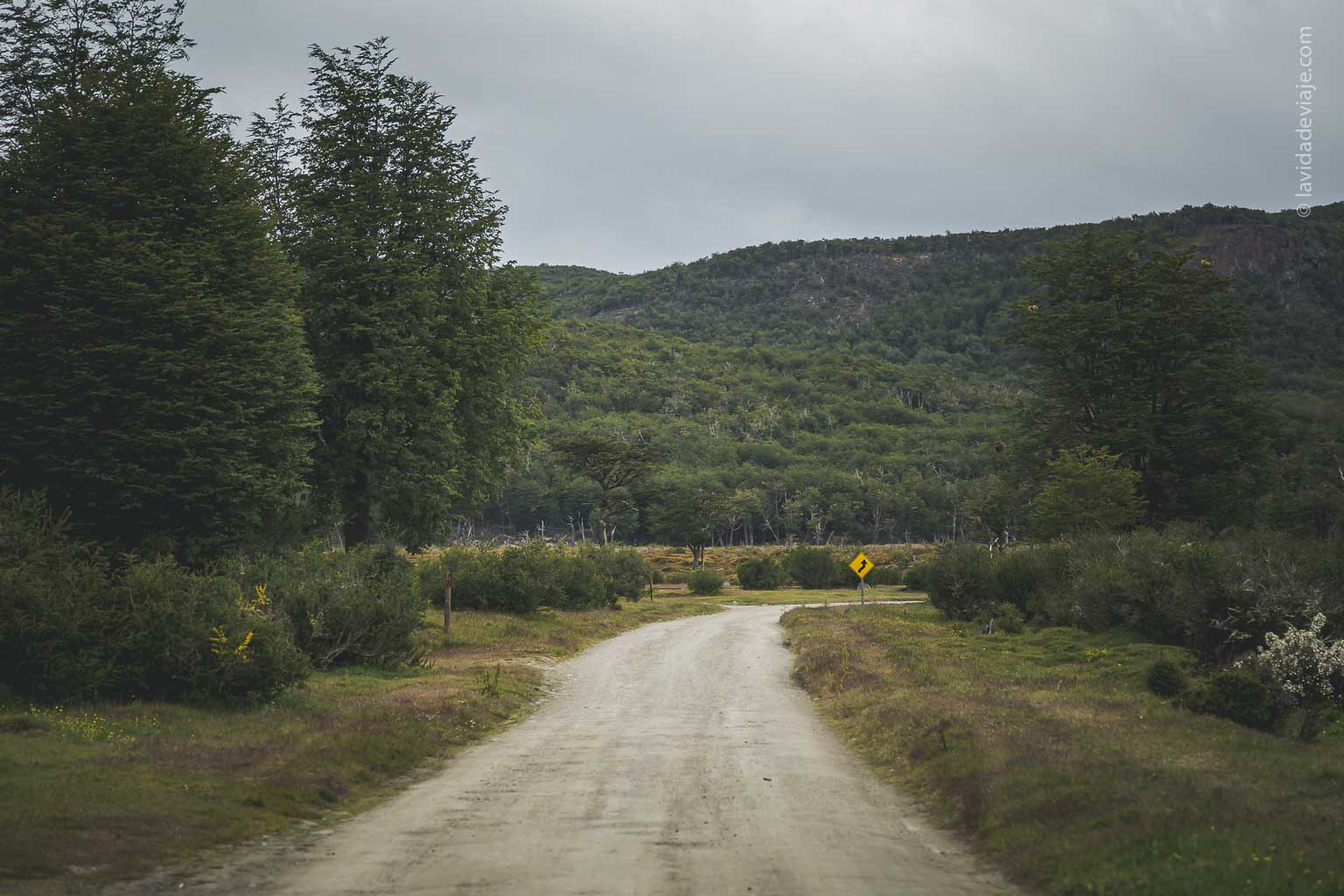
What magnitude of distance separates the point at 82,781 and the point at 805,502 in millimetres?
155936

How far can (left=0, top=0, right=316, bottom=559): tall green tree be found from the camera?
20.2 m

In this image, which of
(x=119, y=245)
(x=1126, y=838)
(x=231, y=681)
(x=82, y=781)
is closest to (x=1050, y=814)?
(x=1126, y=838)

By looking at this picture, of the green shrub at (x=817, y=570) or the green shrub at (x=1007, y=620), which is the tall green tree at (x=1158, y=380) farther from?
the green shrub at (x=817, y=570)

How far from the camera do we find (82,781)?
10.6 metres

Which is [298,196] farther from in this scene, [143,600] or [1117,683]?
[1117,683]

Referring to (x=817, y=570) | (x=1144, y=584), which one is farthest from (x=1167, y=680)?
(x=817, y=570)

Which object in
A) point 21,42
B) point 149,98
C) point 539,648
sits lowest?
point 539,648

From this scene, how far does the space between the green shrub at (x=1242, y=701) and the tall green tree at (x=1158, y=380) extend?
31560mm

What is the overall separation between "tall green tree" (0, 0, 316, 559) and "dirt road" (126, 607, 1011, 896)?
9.28 meters

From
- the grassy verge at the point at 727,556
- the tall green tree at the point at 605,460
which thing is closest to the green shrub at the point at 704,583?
the tall green tree at the point at 605,460

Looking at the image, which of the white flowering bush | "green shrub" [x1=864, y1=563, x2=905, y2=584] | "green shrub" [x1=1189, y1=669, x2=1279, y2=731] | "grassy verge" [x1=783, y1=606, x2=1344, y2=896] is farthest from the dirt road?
"green shrub" [x1=864, y1=563, x2=905, y2=584]

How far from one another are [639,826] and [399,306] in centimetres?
2156

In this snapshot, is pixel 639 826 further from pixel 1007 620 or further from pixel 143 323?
pixel 1007 620

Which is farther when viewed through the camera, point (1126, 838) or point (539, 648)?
point (539, 648)
